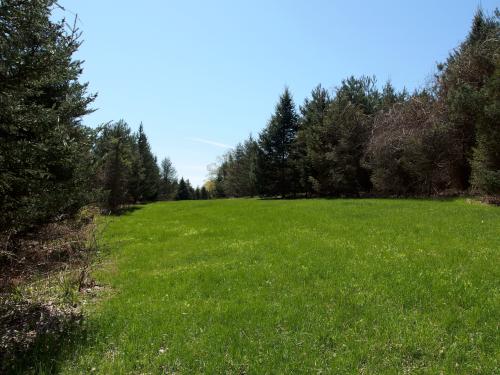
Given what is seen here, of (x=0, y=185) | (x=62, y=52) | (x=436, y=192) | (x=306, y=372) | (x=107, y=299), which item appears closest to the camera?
(x=306, y=372)

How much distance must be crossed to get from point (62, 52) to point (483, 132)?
19.9 meters

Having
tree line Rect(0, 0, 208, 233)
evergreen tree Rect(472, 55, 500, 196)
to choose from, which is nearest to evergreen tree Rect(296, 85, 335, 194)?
evergreen tree Rect(472, 55, 500, 196)

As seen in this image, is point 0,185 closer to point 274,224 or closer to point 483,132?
point 274,224

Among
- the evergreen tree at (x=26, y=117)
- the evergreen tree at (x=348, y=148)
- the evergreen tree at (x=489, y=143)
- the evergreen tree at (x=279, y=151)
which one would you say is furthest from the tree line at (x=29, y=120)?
the evergreen tree at (x=279, y=151)

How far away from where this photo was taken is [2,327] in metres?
5.88

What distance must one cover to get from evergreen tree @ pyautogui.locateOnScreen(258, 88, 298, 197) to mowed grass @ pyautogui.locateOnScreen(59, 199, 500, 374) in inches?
1163

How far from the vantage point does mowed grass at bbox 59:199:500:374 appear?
4441mm

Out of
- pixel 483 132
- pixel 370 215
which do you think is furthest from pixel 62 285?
pixel 483 132

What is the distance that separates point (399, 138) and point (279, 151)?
692 inches

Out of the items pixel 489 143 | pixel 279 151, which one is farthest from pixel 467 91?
pixel 279 151

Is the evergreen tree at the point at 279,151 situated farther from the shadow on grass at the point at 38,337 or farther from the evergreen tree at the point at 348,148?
the shadow on grass at the point at 38,337

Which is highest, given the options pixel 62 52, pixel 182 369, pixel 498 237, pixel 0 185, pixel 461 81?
pixel 461 81

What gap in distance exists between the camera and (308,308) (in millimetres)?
5930

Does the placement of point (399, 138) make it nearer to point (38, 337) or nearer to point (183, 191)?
point (38, 337)
